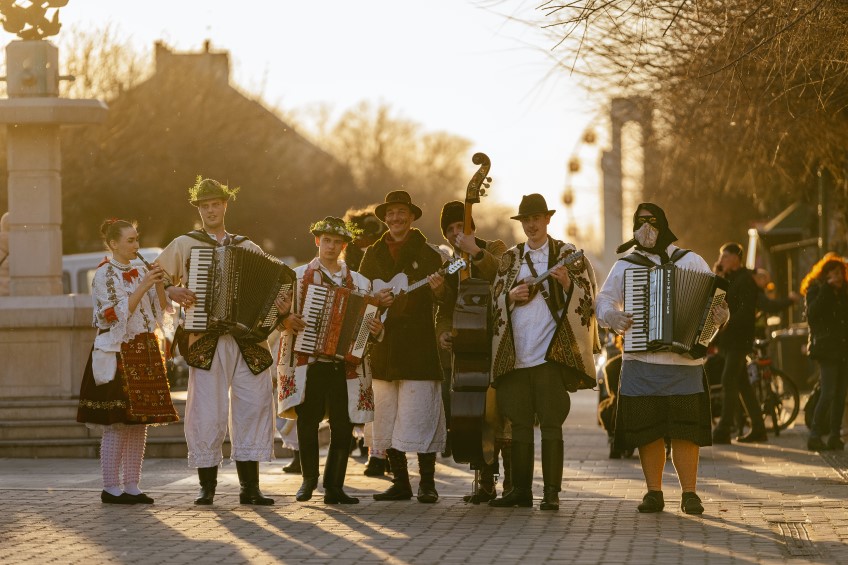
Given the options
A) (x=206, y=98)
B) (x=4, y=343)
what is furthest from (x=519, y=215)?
(x=206, y=98)

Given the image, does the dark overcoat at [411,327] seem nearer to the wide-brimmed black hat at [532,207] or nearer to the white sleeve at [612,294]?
the wide-brimmed black hat at [532,207]

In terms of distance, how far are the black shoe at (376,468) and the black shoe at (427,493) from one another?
210 centimetres

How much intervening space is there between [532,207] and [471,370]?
111 centimetres

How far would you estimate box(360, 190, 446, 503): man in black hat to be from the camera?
11.4 metres

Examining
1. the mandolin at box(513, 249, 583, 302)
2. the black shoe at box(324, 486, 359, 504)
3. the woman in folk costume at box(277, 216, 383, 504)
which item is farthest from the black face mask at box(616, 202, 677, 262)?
the black shoe at box(324, 486, 359, 504)

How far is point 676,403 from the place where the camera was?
10664mm

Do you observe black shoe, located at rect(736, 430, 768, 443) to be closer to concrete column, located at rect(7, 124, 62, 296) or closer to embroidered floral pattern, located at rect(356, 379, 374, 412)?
embroidered floral pattern, located at rect(356, 379, 374, 412)

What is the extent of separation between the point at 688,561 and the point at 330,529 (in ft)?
7.57

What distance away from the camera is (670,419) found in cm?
1066

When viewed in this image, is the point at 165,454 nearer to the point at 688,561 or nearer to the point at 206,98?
the point at 688,561

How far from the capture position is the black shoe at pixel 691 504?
10.5 meters

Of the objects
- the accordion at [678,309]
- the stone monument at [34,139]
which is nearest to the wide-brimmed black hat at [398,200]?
the accordion at [678,309]

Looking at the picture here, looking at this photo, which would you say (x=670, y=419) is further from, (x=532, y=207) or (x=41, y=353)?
(x=41, y=353)

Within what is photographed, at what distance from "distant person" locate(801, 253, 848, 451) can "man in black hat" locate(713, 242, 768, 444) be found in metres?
0.84
